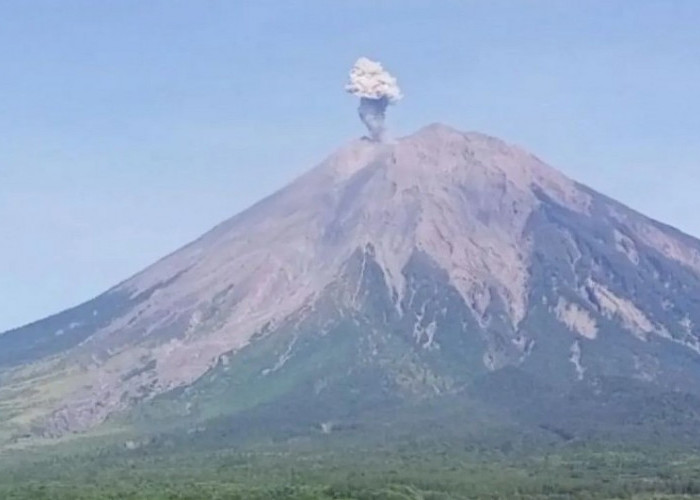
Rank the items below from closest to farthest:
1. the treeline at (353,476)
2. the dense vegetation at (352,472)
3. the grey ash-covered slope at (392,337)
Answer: the treeline at (353,476) < the dense vegetation at (352,472) < the grey ash-covered slope at (392,337)

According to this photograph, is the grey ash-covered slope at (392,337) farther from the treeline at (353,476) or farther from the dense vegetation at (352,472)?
the treeline at (353,476)

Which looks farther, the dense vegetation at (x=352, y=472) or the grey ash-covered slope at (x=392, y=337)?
the grey ash-covered slope at (x=392, y=337)

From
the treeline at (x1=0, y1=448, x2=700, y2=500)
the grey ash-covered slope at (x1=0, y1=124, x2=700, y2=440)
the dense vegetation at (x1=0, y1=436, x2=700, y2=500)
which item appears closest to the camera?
the treeline at (x1=0, y1=448, x2=700, y2=500)

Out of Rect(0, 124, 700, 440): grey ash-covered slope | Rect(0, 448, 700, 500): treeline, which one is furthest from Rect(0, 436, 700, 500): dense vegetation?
Rect(0, 124, 700, 440): grey ash-covered slope

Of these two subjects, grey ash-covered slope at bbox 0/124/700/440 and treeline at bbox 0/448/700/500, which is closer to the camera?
treeline at bbox 0/448/700/500

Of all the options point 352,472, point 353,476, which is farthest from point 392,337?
point 353,476

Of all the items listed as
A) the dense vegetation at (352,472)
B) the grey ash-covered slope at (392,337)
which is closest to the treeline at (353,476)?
the dense vegetation at (352,472)

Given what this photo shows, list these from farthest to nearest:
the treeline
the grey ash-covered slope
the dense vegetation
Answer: the grey ash-covered slope < the dense vegetation < the treeline

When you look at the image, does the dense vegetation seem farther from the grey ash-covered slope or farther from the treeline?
the grey ash-covered slope

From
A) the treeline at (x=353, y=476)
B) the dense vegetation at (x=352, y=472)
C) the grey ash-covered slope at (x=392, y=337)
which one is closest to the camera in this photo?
the treeline at (x=353, y=476)

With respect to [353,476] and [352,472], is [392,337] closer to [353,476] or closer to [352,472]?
[352,472]
